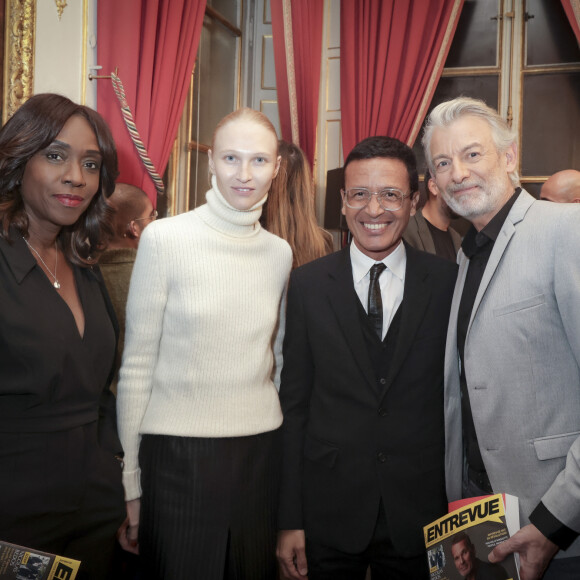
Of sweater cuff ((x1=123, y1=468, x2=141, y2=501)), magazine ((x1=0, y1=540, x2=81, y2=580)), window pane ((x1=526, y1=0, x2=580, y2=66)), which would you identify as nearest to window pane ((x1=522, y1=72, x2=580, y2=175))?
window pane ((x1=526, y1=0, x2=580, y2=66))

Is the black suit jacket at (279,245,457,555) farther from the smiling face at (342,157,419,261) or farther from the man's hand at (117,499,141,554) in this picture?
the man's hand at (117,499,141,554)

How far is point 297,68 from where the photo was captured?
4.70m

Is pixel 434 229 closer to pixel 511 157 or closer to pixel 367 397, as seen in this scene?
pixel 511 157

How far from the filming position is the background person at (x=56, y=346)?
4.83 feet

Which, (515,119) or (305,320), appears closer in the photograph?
(305,320)

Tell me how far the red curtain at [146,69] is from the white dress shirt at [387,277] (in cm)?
196

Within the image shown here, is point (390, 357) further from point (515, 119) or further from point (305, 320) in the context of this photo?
point (515, 119)

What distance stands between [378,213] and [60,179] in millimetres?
888

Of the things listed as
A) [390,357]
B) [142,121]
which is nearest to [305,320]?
[390,357]

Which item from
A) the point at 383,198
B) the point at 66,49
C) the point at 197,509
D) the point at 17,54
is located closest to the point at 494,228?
the point at 383,198

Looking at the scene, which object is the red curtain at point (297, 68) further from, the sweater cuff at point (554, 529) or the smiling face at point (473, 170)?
the sweater cuff at point (554, 529)

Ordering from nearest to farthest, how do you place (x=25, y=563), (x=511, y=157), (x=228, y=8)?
(x=25, y=563) < (x=511, y=157) < (x=228, y=8)

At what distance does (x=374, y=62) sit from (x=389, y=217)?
3.35 metres

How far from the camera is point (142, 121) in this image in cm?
348
